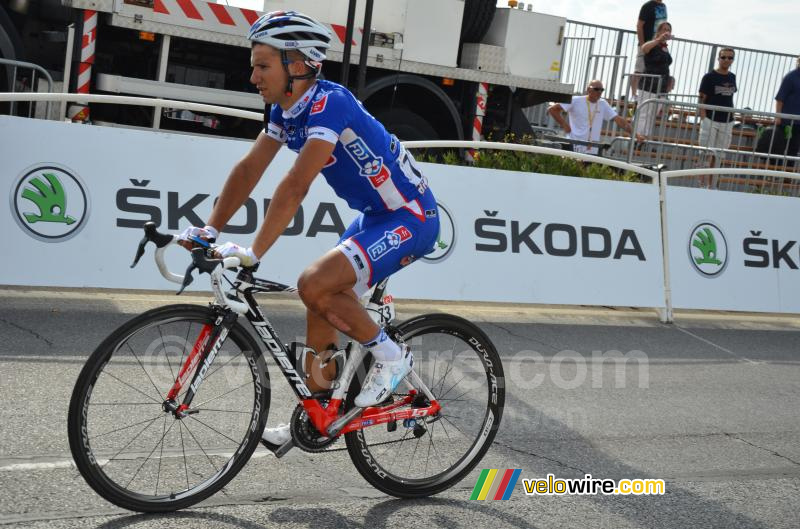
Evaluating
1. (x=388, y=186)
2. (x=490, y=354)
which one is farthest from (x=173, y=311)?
(x=490, y=354)

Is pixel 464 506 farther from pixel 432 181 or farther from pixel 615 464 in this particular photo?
pixel 432 181

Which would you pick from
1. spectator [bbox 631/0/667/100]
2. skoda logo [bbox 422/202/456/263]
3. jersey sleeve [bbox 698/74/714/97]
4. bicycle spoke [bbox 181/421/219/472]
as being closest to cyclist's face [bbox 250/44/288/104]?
bicycle spoke [bbox 181/421/219/472]

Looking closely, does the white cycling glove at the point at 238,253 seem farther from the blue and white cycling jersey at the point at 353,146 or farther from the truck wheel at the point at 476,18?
the truck wheel at the point at 476,18

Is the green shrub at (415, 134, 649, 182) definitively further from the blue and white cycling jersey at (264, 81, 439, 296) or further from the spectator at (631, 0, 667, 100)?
the blue and white cycling jersey at (264, 81, 439, 296)

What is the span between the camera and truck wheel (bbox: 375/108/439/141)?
519 inches

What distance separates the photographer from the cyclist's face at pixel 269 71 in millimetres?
4285

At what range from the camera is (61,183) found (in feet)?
25.6

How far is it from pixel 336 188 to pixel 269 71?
0.67m

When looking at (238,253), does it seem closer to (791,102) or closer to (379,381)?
(379,381)

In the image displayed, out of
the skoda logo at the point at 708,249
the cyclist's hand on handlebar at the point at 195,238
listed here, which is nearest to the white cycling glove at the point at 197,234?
the cyclist's hand on handlebar at the point at 195,238

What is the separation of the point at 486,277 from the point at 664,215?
2012 millimetres

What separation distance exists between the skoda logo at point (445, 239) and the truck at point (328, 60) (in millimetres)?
3219

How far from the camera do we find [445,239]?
9141mm

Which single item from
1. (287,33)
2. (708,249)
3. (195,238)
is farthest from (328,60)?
(195,238)
